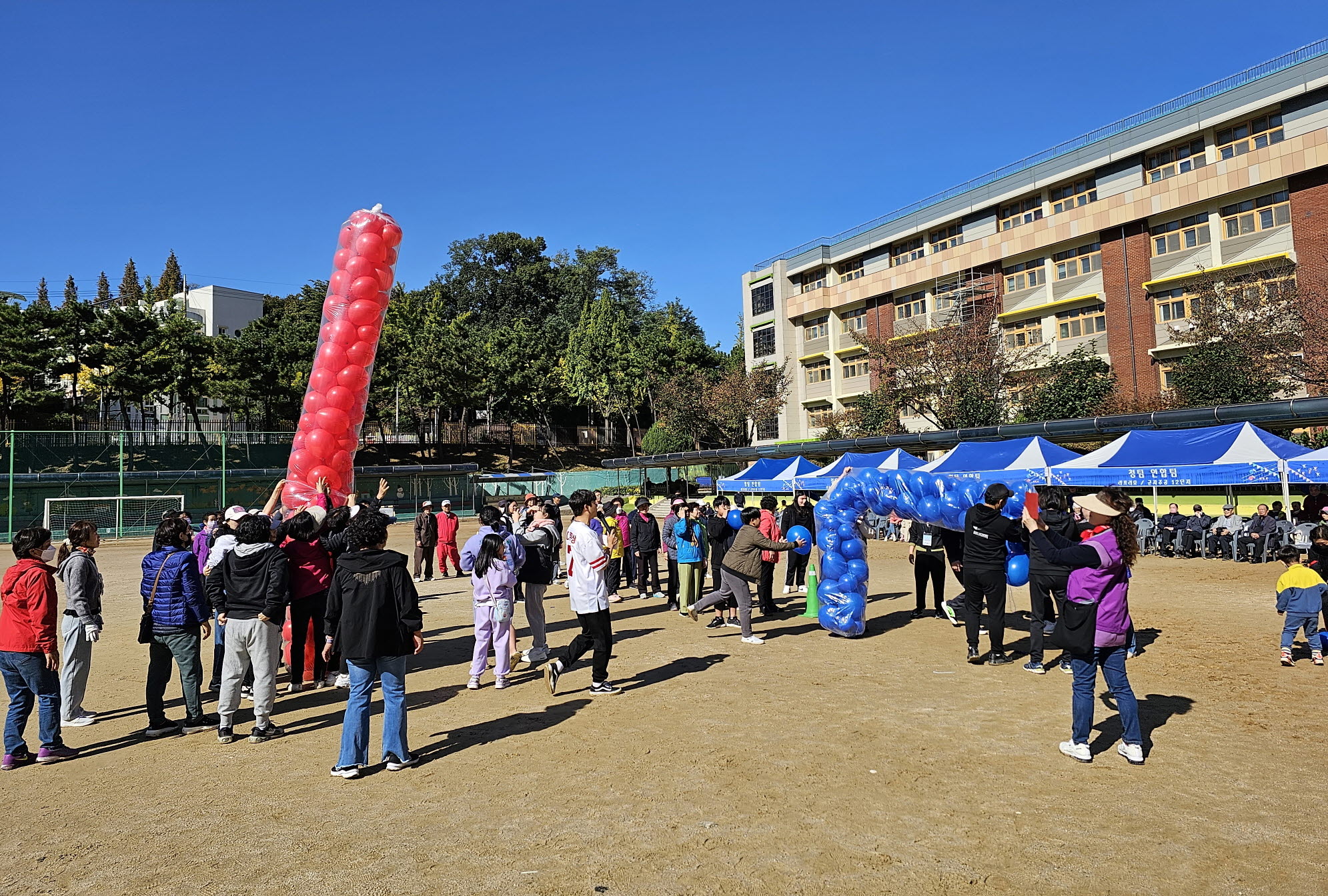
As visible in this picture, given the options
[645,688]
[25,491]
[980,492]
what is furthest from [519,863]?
[25,491]

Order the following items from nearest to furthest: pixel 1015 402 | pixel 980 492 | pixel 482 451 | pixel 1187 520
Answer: pixel 980 492 → pixel 1187 520 → pixel 1015 402 → pixel 482 451

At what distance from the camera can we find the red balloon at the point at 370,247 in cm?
1224

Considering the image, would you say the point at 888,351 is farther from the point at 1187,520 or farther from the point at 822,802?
the point at 822,802

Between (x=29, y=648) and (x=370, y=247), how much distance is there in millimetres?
7799

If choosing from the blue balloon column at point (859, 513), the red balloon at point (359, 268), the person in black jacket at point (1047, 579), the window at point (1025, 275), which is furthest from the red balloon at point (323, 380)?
the window at point (1025, 275)

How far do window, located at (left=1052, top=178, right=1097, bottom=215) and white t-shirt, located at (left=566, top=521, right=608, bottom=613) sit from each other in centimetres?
3699

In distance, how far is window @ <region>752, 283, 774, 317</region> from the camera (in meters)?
53.9

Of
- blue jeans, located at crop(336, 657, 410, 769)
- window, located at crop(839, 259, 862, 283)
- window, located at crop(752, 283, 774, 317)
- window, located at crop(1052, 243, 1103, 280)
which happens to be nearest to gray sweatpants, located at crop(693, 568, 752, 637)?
blue jeans, located at crop(336, 657, 410, 769)

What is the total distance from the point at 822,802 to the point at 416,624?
2812 millimetres

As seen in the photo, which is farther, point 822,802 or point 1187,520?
point 1187,520

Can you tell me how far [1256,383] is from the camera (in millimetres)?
27703

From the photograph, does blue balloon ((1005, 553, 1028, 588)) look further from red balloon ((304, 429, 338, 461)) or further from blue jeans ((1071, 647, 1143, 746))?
red balloon ((304, 429, 338, 461))

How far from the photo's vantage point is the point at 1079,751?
5.57 m

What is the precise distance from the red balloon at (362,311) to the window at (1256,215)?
33.3 m
